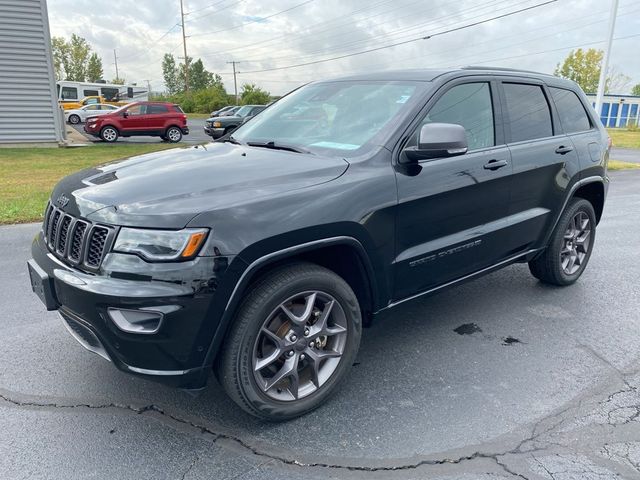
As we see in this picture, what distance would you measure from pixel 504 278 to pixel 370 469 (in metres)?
3.24

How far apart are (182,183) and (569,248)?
147 inches

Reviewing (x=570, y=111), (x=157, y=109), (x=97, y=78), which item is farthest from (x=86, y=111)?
(x=97, y=78)

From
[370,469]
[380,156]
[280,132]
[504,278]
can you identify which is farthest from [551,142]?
[370,469]

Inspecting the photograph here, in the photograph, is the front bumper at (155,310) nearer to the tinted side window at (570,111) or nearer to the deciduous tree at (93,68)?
the tinted side window at (570,111)

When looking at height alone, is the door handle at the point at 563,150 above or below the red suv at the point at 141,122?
below

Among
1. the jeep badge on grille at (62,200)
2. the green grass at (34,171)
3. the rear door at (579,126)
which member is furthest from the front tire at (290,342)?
the green grass at (34,171)

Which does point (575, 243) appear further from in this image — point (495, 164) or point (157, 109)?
point (157, 109)

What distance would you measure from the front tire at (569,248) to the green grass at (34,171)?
5.59 meters

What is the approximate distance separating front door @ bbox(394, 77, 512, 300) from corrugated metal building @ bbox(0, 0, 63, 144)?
1528 cm

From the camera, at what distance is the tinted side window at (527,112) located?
3990 mm

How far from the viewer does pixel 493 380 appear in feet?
10.7

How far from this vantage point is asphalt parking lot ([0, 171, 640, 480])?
249 centimetres

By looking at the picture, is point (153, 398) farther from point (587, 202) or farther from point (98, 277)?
point (587, 202)

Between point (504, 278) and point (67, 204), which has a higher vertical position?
point (67, 204)
